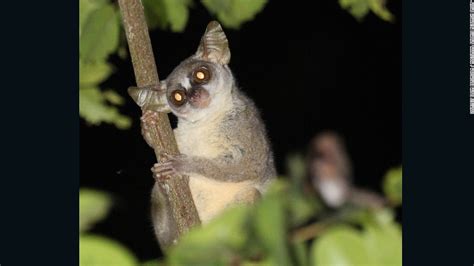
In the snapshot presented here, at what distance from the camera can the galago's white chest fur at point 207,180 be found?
277 cm

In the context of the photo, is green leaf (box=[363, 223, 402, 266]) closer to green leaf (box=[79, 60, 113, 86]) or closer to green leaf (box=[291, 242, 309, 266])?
green leaf (box=[291, 242, 309, 266])

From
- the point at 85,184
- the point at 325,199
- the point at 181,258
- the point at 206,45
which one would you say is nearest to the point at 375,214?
the point at 325,199

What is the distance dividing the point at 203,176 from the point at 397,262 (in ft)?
6.65

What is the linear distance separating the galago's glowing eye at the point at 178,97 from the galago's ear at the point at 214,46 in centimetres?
22

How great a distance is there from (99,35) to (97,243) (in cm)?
90

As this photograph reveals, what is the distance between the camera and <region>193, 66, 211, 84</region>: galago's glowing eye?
9.00ft

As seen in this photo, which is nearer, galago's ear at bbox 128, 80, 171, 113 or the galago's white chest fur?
galago's ear at bbox 128, 80, 171, 113

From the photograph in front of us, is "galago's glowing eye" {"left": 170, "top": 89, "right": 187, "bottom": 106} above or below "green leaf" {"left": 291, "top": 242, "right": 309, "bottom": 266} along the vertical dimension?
above

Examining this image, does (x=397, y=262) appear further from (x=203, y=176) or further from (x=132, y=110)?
(x=203, y=176)

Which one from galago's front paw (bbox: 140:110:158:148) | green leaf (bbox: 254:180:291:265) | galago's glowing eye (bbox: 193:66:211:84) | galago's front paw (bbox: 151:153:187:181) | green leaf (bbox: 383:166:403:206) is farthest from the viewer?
galago's glowing eye (bbox: 193:66:211:84)

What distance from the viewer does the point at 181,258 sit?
77cm

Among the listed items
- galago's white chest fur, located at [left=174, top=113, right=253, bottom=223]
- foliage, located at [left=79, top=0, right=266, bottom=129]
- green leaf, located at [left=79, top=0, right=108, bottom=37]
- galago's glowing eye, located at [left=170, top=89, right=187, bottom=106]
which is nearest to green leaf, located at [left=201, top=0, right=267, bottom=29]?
foliage, located at [left=79, top=0, right=266, bottom=129]

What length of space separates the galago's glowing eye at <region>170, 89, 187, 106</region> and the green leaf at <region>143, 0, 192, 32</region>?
0.34 metres

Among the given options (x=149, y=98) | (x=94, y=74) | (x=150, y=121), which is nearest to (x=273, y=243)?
(x=94, y=74)
